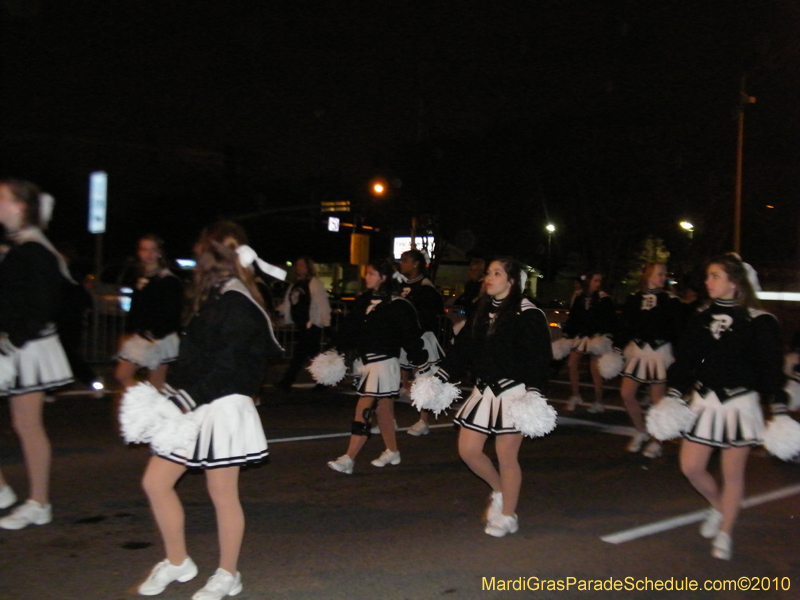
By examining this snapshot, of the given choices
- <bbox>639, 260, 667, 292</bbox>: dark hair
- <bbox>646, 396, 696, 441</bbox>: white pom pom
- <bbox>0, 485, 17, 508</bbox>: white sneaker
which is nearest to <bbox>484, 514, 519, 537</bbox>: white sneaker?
<bbox>646, 396, 696, 441</bbox>: white pom pom

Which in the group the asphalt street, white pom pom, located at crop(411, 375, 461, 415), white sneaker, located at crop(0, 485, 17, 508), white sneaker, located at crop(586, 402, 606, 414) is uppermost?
white pom pom, located at crop(411, 375, 461, 415)

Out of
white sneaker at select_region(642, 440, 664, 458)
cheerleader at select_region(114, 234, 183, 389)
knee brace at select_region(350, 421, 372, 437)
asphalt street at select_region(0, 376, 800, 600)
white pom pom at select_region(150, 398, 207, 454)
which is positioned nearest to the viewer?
white pom pom at select_region(150, 398, 207, 454)

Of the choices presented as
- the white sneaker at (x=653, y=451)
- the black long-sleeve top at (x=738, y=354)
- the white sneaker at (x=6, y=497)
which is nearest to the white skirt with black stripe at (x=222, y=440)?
the white sneaker at (x=6, y=497)

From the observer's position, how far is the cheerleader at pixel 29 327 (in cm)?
515

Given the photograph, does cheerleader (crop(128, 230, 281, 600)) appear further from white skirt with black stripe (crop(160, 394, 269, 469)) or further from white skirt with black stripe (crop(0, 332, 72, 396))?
white skirt with black stripe (crop(0, 332, 72, 396))

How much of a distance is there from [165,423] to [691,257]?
27690 mm

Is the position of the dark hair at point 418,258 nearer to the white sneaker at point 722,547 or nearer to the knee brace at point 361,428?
the knee brace at point 361,428

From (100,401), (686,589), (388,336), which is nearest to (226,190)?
(100,401)

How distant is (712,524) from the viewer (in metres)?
5.61

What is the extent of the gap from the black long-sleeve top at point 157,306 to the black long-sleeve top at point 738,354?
16.1 ft

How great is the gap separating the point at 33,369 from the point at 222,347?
1823 mm

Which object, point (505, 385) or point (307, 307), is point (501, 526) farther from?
point (307, 307)

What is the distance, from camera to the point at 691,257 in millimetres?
29266

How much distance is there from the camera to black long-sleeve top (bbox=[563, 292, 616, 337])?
1072cm
